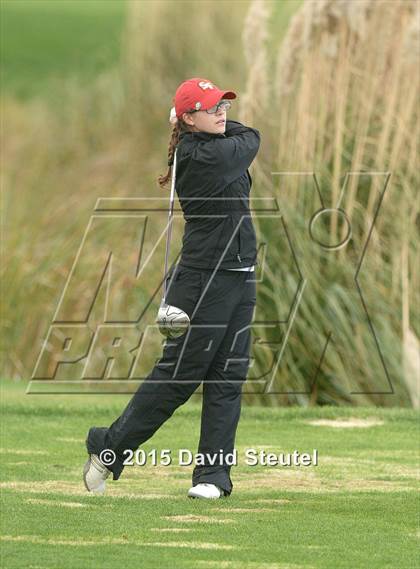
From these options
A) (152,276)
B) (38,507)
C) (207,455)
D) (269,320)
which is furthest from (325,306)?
(38,507)

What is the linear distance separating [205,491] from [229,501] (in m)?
0.11

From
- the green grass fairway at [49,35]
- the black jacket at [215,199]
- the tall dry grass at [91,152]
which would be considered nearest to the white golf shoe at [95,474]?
the black jacket at [215,199]

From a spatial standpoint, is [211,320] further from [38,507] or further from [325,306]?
[325,306]

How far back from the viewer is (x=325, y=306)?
9922 millimetres

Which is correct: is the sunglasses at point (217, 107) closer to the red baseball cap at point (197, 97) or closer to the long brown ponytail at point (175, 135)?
the red baseball cap at point (197, 97)

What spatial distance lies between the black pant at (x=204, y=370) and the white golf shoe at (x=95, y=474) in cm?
4

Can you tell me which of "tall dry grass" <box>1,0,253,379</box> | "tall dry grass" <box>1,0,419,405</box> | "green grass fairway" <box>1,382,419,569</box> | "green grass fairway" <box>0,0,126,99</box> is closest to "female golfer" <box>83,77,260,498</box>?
"green grass fairway" <box>1,382,419,569</box>

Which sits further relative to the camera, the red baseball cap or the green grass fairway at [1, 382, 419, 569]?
the red baseball cap

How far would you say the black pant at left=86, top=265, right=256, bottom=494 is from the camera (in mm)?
6098

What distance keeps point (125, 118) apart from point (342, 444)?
804 centimetres

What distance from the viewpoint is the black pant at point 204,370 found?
240 inches

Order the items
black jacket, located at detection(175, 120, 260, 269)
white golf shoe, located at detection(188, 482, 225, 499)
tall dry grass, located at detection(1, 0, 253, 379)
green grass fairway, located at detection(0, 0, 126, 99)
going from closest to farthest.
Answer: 1. black jacket, located at detection(175, 120, 260, 269)
2. white golf shoe, located at detection(188, 482, 225, 499)
3. tall dry grass, located at detection(1, 0, 253, 379)
4. green grass fairway, located at detection(0, 0, 126, 99)

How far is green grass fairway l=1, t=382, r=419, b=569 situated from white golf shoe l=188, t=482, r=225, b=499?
0.04 metres

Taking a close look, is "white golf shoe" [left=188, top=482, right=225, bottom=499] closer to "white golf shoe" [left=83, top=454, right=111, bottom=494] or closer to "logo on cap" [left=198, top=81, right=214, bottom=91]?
"white golf shoe" [left=83, top=454, right=111, bottom=494]
